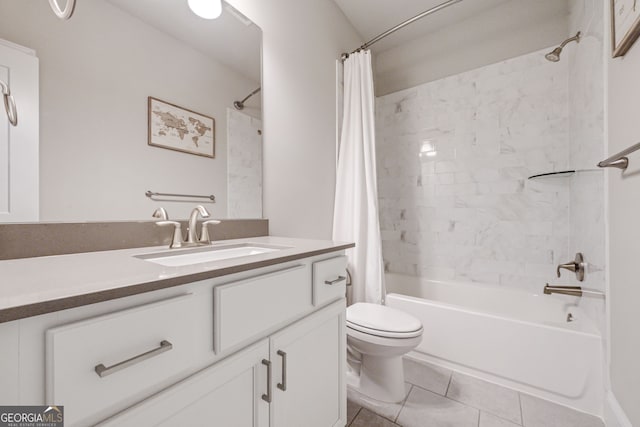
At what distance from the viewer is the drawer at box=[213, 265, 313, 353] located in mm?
643

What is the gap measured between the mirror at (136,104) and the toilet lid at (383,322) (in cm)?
81

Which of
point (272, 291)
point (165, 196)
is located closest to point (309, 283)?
point (272, 291)

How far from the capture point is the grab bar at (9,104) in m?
0.72

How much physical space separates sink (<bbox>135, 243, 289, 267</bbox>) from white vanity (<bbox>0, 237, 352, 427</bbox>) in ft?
0.09

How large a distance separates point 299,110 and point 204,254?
113cm

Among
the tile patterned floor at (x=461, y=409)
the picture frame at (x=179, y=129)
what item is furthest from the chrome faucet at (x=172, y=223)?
the tile patterned floor at (x=461, y=409)

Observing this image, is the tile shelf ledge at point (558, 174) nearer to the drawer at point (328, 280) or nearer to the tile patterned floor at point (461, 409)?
the tile patterned floor at point (461, 409)

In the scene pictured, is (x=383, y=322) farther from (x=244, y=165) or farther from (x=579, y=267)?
(x=579, y=267)

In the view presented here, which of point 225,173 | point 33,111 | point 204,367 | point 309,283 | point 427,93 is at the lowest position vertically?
point 204,367

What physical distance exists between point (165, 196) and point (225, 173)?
1.04 ft

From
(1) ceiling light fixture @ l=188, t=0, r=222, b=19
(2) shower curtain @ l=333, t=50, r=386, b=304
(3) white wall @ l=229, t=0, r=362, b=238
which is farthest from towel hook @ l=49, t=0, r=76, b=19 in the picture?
(2) shower curtain @ l=333, t=50, r=386, b=304

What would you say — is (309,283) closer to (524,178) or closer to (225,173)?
(225,173)

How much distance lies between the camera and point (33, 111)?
771 millimetres

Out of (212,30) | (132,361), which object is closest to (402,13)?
(212,30)
